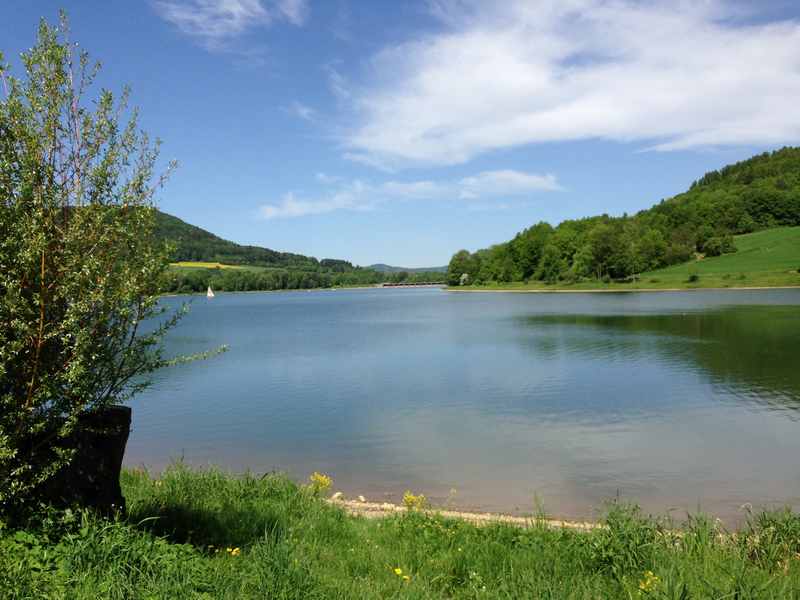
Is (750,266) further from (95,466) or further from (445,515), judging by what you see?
(95,466)

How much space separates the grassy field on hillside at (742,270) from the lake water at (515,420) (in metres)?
77.4

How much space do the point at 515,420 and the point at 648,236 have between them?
14451 centimetres

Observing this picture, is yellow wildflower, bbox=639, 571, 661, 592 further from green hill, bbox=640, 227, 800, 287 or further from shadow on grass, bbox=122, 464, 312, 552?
green hill, bbox=640, 227, 800, 287

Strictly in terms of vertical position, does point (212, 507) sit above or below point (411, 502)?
above

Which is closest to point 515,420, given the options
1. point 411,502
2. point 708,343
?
point 411,502

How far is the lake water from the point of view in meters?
14.1


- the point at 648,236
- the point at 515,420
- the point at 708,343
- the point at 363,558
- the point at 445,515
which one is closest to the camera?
the point at 363,558

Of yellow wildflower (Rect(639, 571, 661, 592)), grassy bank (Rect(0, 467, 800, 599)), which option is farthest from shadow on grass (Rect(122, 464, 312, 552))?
yellow wildflower (Rect(639, 571, 661, 592))

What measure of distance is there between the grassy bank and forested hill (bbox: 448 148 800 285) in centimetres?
14229

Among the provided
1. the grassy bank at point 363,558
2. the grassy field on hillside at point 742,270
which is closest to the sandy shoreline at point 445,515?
the grassy bank at point 363,558

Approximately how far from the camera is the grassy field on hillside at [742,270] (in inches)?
4350

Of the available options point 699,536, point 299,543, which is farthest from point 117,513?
point 699,536

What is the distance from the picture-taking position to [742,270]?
120m

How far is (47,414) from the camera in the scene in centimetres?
556
